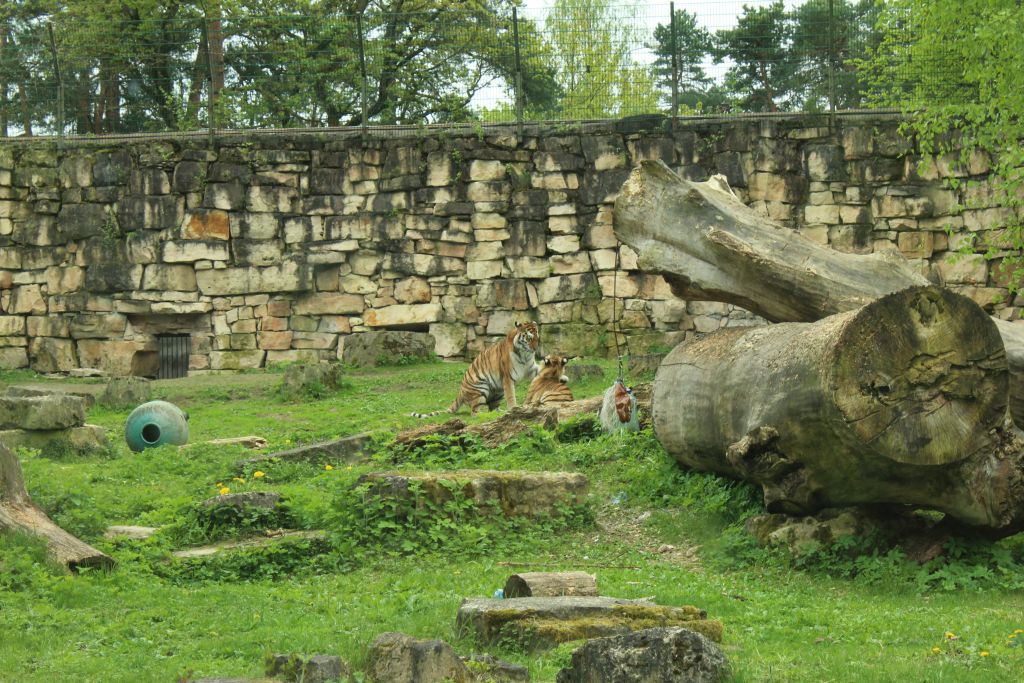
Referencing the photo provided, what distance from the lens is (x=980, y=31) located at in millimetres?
15516

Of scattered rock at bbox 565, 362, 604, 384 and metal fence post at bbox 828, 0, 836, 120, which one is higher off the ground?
metal fence post at bbox 828, 0, 836, 120

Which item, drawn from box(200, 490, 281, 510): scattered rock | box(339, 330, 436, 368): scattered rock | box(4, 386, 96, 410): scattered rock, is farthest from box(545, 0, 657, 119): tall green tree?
box(200, 490, 281, 510): scattered rock

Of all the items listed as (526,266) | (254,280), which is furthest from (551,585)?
(254,280)

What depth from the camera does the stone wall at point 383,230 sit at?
21.2m

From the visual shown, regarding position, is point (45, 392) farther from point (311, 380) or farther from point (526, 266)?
point (526, 266)

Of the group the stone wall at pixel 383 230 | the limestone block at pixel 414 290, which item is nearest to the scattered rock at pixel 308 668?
the stone wall at pixel 383 230

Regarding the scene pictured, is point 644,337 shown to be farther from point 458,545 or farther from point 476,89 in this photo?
point 458,545

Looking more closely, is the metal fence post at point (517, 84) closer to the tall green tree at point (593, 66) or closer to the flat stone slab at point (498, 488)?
the tall green tree at point (593, 66)

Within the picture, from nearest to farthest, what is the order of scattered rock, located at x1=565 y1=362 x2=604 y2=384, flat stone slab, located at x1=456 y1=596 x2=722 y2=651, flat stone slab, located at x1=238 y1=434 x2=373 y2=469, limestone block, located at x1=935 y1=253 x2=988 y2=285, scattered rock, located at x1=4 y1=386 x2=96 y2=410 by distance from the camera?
flat stone slab, located at x1=456 y1=596 x2=722 y2=651
flat stone slab, located at x1=238 y1=434 x2=373 y2=469
scattered rock, located at x1=4 y1=386 x2=96 y2=410
scattered rock, located at x1=565 y1=362 x2=604 y2=384
limestone block, located at x1=935 y1=253 x2=988 y2=285

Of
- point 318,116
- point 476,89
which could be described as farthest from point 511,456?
point 318,116

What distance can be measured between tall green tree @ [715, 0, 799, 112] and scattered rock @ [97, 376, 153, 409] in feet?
37.0

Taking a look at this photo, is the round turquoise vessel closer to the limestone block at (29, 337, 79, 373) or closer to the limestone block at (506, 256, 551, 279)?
the limestone block at (506, 256, 551, 279)

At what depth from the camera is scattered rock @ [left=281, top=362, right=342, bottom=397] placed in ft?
58.8

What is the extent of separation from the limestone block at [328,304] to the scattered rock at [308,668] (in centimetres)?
1609
